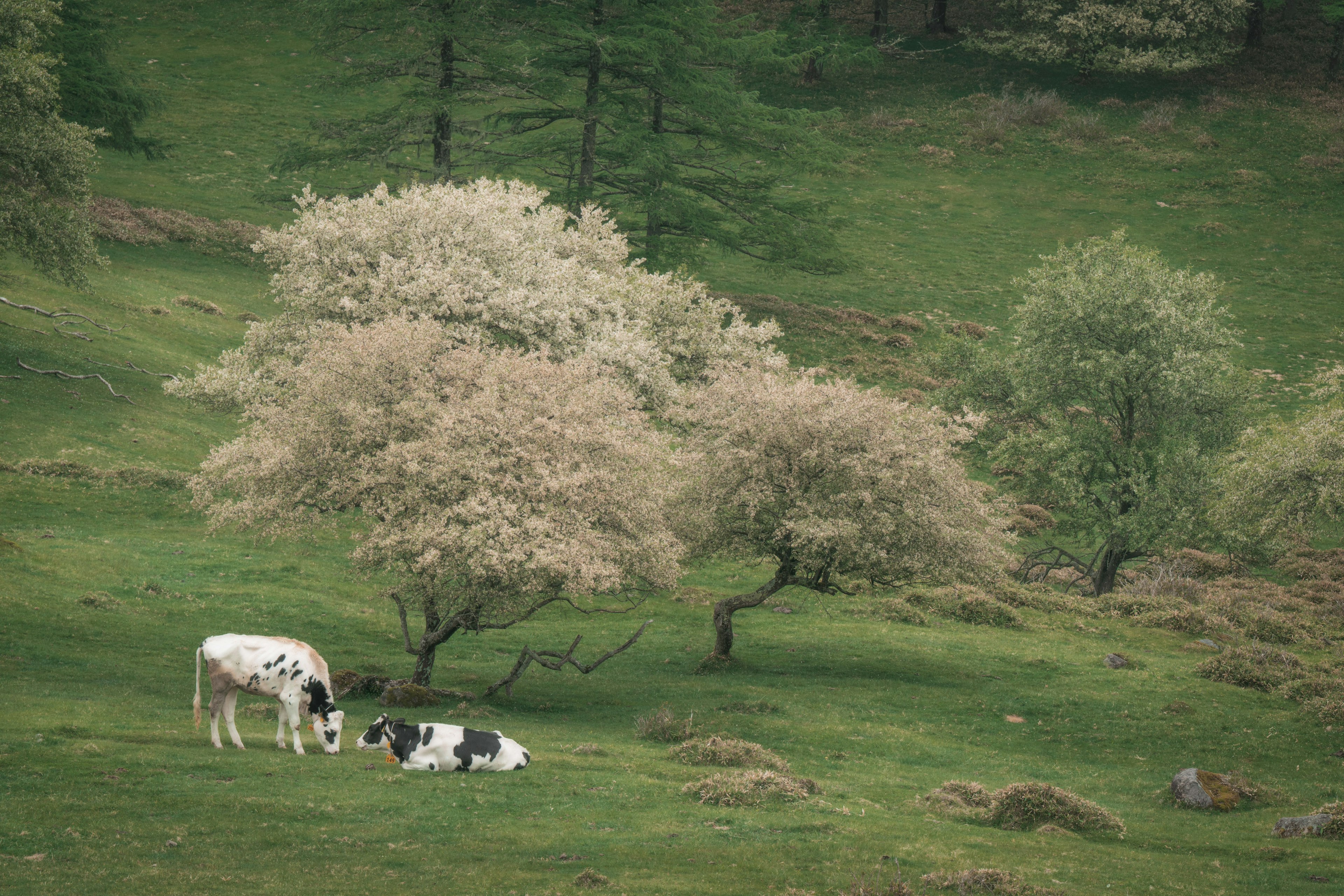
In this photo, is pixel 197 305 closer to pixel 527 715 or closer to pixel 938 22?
pixel 527 715

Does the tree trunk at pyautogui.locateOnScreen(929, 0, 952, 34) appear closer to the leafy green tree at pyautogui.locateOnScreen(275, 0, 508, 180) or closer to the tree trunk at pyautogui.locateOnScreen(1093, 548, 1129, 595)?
the leafy green tree at pyautogui.locateOnScreen(275, 0, 508, 180)

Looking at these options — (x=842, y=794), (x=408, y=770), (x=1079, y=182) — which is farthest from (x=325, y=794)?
(x=1079, y=182)

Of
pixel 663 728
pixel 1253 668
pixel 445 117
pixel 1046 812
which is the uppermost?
pixel 445 117

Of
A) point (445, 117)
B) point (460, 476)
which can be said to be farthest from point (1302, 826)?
point (445, 117)

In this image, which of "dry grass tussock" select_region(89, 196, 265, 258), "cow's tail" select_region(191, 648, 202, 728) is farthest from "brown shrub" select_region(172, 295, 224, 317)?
"cow's tail" select_region(191, 648, 202, 728)

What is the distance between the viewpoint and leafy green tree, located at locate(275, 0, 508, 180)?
192ft

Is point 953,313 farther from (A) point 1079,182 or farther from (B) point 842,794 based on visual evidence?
(B) point 842,794

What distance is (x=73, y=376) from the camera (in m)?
47.3

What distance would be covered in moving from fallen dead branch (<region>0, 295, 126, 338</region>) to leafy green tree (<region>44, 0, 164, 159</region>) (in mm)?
15139

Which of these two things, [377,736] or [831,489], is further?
[831,489]

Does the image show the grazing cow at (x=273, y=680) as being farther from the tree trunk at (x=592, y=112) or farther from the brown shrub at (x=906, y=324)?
the brown shrub at (x=906, y=324)

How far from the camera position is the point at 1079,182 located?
9175 cm

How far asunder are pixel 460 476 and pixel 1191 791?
54.3 feet

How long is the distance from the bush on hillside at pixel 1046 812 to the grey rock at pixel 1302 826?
267 centimetres
